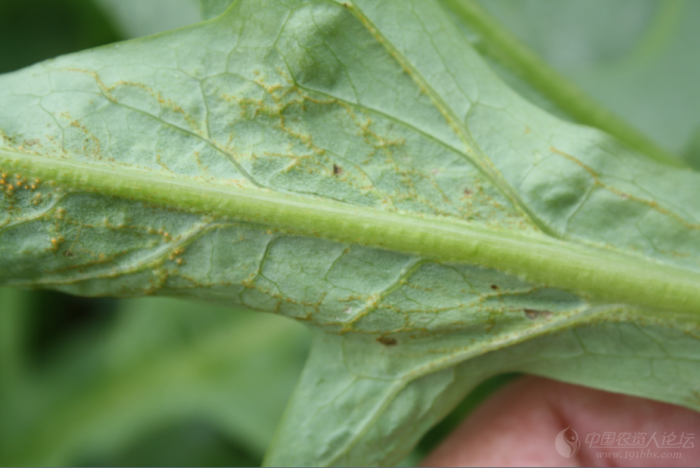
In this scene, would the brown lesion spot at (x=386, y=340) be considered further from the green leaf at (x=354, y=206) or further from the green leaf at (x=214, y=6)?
the green leaf at (x=214, y=6)

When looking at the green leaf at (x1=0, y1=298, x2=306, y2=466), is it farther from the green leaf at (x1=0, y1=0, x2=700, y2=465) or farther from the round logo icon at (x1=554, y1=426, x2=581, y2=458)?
the round logo icon at (x1=554, y1=426, x2=581, y2=458)

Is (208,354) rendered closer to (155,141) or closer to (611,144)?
(155,141)

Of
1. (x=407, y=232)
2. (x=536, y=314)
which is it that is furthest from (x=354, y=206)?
(x=536, y=314)

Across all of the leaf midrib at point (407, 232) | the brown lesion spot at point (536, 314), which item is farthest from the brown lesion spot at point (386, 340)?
the brown lesion spot at point (536, 314)

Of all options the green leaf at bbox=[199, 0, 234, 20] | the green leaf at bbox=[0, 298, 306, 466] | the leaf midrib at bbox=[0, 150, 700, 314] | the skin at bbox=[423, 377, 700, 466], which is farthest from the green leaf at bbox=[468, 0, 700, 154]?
the green leaf at bbox=[0, 298, 306, 466]

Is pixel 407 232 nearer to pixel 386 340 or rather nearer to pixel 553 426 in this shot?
pixel 386 340
